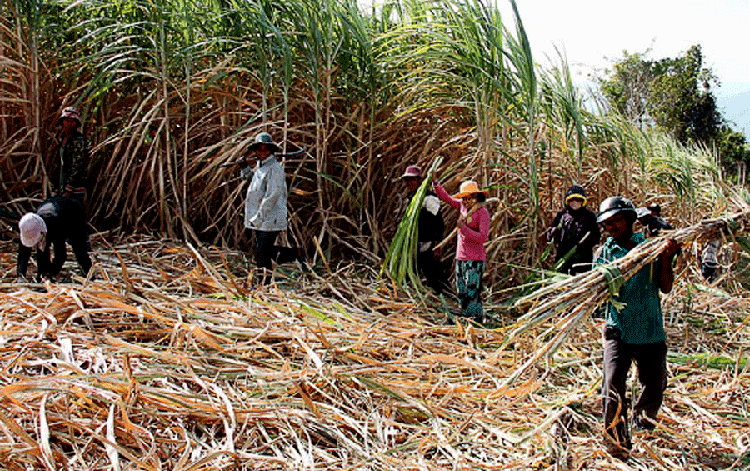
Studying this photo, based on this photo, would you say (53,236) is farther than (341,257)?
No

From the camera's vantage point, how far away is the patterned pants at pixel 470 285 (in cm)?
448

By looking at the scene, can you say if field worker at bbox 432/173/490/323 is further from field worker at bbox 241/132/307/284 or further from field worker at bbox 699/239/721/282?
field worker at bbox 699/239/721/282

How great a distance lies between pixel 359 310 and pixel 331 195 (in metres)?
1.51

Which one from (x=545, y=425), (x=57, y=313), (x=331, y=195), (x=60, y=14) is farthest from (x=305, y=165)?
(x=545, y=425)

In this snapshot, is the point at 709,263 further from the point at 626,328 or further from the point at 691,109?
the point at 691,109

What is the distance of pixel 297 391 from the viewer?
2.89 m

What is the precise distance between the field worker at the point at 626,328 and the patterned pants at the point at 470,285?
174 centimetres

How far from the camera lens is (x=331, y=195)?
5.75 meters

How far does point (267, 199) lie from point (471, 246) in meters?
1.46

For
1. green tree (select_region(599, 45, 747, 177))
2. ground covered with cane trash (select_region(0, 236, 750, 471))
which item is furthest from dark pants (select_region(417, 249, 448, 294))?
green tree (select_region(599, 45, 747, 177))

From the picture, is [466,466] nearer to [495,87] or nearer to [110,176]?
[495,87]

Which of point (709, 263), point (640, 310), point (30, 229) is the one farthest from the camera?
point (709, 263)

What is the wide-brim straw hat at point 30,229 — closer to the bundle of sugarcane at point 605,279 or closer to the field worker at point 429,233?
the field worker at point 429,233

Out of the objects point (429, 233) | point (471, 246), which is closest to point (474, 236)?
point (471, 246)
